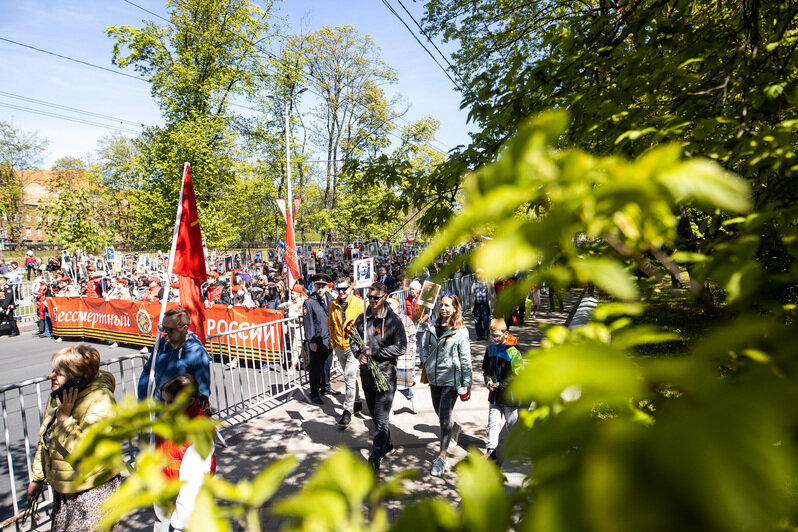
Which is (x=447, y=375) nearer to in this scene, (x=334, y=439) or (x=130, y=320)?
(x=334, y=439)

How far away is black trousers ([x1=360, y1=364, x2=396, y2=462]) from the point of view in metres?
4.81

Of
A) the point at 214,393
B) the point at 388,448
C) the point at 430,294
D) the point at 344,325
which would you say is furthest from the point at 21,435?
the point at 430,294

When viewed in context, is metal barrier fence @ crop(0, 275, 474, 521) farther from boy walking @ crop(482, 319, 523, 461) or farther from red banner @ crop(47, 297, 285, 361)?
boy walking @ crop(482, 319, 523, 461)

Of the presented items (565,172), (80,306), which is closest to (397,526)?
(565,172)

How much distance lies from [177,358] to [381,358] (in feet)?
7.09

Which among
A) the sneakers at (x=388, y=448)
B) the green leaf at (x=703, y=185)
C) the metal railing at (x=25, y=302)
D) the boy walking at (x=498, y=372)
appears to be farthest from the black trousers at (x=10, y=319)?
the green leaf at (x=703, y=185)

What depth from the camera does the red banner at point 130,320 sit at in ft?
32.2

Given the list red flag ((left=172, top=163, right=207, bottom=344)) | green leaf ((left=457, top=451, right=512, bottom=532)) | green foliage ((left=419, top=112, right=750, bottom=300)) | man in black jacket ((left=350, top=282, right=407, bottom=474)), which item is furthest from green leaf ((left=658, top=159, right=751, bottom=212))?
red flag ((left=172, top=163, right=207, bottom=344))

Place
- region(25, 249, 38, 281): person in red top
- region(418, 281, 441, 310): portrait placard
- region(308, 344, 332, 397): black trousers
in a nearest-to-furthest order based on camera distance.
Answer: region(418, 281, 441, 310): portrait placard → region(308, 344, 332, 397): black trousers → region(25, 249, 38, 281): person in red top

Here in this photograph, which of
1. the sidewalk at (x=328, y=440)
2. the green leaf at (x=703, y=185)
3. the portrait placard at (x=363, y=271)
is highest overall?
the green leaf at (x=703, y=185)

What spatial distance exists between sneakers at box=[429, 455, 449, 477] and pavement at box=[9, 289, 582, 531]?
0.06 m

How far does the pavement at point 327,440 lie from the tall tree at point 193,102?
15.1 meters

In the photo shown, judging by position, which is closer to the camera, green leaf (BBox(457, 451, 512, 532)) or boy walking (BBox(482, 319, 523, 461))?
green leaf (BBox(457, 451, 512, 532))

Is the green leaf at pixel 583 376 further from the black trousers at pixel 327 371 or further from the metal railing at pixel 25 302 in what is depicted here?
the metal railing at pixel 25 302
